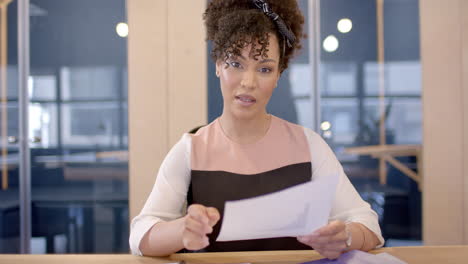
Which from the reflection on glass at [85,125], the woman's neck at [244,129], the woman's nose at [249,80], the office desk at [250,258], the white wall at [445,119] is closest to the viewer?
the office desk at [250,258]

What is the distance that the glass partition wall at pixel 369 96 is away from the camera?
3.21 m

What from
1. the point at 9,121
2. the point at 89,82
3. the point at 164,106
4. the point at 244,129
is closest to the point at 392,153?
the point at 164,106

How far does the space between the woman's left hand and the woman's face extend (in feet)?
1.36

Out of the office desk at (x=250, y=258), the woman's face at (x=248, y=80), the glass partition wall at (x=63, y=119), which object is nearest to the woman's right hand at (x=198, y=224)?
the office desk at (x=250, y=258)

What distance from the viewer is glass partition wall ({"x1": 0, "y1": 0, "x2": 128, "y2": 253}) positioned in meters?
3.28

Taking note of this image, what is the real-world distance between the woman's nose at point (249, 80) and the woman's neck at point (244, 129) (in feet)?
0.44

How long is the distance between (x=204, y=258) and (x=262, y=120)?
46 centimetres

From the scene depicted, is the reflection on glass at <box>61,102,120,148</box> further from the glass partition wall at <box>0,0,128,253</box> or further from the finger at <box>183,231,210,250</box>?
the finger at <box>183,231,210,250</box>

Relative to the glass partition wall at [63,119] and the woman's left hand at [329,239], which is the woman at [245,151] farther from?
the glass partition wall at [63,119]

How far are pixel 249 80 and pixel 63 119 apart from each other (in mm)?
2753

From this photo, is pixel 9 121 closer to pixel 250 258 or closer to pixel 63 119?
pixel 63 119

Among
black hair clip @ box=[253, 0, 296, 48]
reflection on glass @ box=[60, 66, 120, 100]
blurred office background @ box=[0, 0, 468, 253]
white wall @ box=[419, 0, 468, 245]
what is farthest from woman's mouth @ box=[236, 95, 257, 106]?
white wall @ box=[419, 0, 468, 245]

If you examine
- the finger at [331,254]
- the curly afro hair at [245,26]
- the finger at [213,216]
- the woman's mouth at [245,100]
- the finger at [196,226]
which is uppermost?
the curly afro hair at [245,26]

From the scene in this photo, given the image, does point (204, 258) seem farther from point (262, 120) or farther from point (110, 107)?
point (110, 107)
